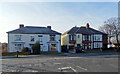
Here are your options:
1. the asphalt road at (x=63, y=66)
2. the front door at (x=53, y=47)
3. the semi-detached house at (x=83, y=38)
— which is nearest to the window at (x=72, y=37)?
the semi-detached house at (x=83, y=38)

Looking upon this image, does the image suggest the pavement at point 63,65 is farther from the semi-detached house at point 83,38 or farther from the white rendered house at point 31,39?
the semi-detached house at point 83,38

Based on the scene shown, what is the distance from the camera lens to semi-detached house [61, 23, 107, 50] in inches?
1679

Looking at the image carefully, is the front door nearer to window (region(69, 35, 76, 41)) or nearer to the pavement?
window (region(69, 35, 76, 41))

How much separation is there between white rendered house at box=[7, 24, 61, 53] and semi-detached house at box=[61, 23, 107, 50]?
5.15 meters

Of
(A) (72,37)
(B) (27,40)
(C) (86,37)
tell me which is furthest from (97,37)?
(B) (27,40)

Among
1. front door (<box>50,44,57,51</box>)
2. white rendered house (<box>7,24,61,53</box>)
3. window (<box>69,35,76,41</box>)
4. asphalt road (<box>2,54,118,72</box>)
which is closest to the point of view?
asphalt road (<box>2,54,118,72</box>)

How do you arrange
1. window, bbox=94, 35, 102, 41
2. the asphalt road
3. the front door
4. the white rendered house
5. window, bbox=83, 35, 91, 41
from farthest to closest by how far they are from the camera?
window, bbox=94, 35, 102, 41 → window, bbox=83, 35, 91, 41 → the front door → the white rendered house → the asphalt road

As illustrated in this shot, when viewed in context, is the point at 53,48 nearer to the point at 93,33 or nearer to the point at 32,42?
the point at 32,42

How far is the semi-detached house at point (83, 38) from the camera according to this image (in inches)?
1679

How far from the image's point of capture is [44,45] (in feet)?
123

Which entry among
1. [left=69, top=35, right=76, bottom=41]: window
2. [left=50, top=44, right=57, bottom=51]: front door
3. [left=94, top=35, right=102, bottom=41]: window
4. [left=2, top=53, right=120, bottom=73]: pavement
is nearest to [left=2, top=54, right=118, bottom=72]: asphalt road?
[left=2, top=53, right=120, bottom=73]: pavement

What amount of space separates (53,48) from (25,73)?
28751 mm

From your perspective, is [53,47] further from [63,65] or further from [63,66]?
[63,66]

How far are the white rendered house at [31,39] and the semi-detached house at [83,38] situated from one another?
515cm
